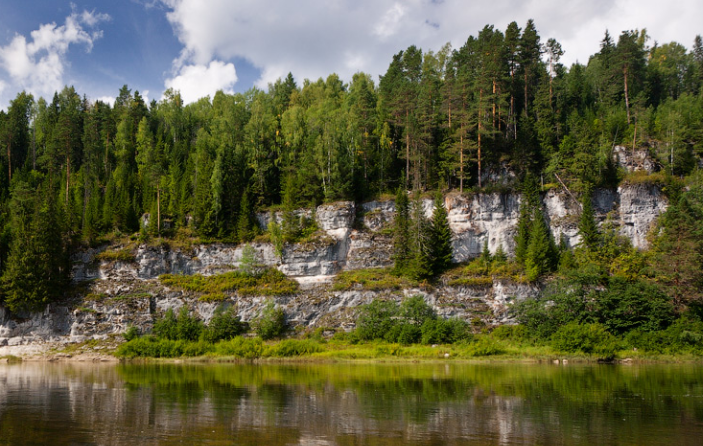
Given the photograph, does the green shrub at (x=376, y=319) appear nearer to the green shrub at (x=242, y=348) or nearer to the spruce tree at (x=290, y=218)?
the green shrub at (x=242, y=348)

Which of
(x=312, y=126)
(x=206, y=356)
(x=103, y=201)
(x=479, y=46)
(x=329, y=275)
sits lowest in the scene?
(x=206, y=356)

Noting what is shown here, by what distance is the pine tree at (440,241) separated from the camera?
6838cm

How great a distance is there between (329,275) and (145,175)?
1555 inches

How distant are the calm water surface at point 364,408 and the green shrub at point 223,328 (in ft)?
67.6

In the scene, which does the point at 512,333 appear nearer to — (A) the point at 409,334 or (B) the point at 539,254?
(B) the point at 539,254

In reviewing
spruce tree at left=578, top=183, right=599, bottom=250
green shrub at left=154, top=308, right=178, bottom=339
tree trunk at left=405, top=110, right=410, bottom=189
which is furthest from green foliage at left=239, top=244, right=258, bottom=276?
spruce tree at left=578, top=183, right=599, bottom=250

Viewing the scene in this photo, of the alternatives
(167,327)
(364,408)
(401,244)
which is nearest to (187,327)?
(167,327)

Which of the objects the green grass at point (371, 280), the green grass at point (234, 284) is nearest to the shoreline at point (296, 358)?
the green grass at point (234, 284)

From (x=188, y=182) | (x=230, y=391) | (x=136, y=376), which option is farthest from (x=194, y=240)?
(x=230, y=391)

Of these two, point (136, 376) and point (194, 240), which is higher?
point (194, 240)

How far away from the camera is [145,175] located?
85.8 m

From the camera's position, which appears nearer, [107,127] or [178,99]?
[107,127]

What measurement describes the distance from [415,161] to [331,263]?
21869 mm

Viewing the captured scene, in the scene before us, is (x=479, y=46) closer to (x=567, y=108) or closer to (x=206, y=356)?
(x=567, y=108)
